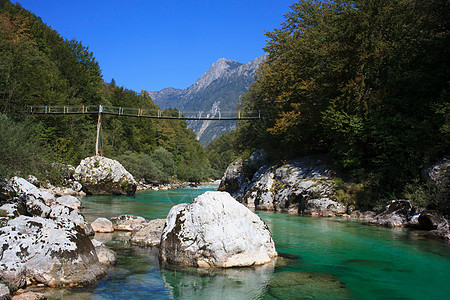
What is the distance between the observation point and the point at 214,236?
24.6ft

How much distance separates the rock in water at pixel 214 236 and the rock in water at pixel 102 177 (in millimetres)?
23678

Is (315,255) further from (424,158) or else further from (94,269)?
(424,158)

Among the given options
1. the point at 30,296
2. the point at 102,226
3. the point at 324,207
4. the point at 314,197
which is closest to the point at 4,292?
the point at 30,296

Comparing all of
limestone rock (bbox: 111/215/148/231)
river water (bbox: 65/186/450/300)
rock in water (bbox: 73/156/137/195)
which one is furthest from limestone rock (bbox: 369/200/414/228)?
rock in water (bbox: 73/156/137/195)

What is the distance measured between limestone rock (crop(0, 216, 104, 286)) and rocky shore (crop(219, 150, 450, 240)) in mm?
10844

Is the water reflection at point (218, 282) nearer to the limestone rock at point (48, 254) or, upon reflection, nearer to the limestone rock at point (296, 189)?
the limestone rock at point (48, 254)

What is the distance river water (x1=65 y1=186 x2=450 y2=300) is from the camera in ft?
19.5

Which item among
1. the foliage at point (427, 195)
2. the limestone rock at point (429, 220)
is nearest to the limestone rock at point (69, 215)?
the limestone rock at point (429, 220)

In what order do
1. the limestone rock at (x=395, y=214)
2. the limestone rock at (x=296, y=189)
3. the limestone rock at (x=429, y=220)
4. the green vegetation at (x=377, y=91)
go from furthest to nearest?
1. the limestone rock at (x=296, y=189)
2. the green vegetation at (x=377, y=91)
3. the limestone rock at (x=395, y=214)
4. the limestone rock at (x=429, y=220)

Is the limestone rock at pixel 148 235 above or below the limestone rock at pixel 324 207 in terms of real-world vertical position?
below

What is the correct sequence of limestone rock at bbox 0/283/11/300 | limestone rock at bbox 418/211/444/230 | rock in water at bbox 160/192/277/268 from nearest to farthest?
limestone rock at bbox 0/283/11/300 < rock in water at bbox 160/192/277/268 < limestone rock at bbox 418/211/444/230

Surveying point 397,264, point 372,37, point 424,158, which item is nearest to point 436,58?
point 372,37

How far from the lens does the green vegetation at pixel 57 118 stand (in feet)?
67.6

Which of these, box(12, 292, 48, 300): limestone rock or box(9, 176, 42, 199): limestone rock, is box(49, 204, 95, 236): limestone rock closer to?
box(9, 176, 42, 199): limestone rock
